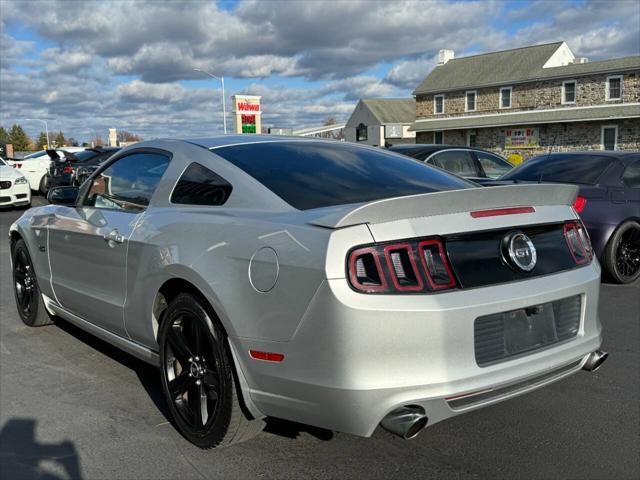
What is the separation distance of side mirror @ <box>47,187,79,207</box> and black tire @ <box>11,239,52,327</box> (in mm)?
705

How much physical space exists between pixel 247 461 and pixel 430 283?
1.34m

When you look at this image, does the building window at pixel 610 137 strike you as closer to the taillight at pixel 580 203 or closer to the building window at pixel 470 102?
the building window at pixel 470 102

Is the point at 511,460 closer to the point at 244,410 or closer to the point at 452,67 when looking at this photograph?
the point at 244,410

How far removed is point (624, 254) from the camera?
702 cm

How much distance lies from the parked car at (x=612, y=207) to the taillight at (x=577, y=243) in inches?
141

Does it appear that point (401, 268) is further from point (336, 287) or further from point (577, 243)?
point (577, 243)

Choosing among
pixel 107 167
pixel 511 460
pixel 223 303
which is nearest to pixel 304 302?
pixel 223 303

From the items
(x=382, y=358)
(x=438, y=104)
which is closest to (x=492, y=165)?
(x=382, y=358)

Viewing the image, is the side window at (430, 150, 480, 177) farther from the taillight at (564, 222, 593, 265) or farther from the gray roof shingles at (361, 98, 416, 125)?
the gray roof shingles at (361, 98, 416, 125)

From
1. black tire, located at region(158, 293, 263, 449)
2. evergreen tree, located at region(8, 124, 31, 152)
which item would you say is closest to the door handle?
black tire, located at region(158, 293, 263, 449)

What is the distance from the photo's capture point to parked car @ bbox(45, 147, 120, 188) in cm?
1570

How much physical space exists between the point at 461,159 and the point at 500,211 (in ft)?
24.6

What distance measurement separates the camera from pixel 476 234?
2.63 m

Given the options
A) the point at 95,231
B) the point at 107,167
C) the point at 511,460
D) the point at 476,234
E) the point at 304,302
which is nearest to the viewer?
the point at 304,302
